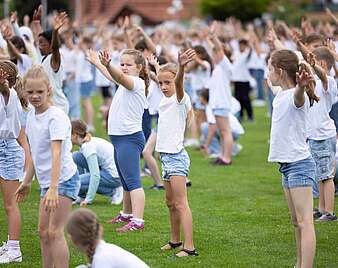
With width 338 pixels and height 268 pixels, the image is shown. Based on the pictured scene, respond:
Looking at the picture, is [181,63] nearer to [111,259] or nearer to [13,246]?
[13,246]

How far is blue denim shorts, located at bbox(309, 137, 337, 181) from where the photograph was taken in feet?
33.2

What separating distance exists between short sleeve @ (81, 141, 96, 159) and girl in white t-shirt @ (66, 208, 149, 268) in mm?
4789

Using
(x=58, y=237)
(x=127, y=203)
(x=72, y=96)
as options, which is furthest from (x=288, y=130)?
(x=72, y=96)

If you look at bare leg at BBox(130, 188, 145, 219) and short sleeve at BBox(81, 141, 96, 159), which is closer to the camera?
bare leg at BBox(130, 188, 145, 219)

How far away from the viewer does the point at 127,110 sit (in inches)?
380

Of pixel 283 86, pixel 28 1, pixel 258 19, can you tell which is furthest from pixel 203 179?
pixel 28 1

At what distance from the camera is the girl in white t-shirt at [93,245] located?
588 centimetres

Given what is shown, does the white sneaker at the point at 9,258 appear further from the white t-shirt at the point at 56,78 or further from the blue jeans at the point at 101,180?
the white t-shirt at the point at 56,78

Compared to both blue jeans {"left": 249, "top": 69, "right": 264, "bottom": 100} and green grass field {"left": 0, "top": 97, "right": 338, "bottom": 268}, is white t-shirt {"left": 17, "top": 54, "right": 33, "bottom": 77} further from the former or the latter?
blue jeans {"left": 249, "top": 69, "right": 264, "bottom": 100}

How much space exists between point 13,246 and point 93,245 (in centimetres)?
281

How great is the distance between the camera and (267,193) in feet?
40.9

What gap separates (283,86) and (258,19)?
122 feet

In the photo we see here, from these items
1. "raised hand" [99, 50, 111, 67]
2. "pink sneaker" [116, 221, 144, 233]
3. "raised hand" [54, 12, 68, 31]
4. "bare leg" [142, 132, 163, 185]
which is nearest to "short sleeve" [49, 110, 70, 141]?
"raised hand" [99, 50, 111, 67]

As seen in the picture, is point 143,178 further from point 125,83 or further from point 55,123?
point 55,123
